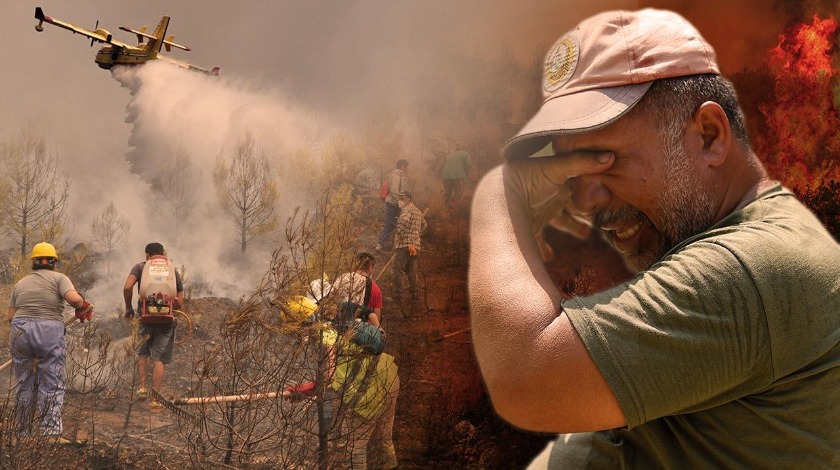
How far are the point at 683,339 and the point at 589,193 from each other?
0.30 metres

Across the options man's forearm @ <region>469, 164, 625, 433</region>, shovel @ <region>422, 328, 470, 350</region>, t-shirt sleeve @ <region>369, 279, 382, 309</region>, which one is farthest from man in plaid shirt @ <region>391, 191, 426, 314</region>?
man's forearm @ <region>469, 164, 625, 433</region>

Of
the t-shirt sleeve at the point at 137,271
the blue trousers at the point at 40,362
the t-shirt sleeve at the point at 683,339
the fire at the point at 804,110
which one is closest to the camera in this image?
the t-shirt sleeve at the point at 683,339

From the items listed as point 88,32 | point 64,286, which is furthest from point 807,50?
point 64,286

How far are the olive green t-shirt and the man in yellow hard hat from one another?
4.73 meters

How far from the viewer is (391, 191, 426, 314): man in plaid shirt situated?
18.8 feet

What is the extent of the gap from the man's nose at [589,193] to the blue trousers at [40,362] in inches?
179

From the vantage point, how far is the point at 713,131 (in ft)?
3.27

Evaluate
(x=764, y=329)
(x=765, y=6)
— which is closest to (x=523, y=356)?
(x=764, y=329)

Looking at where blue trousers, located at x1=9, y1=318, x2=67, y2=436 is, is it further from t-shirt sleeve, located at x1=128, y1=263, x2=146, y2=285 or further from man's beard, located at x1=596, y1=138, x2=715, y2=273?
man's beard, located at x1=596, y1=138, x2=715, y2=273

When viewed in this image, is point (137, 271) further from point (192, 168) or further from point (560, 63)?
point (560, 63)

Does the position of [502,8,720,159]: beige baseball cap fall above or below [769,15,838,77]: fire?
below

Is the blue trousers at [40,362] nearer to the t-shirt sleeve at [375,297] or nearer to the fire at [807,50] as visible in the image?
the t-shirt sleeve at [375,297]

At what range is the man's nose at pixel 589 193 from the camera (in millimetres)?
1050

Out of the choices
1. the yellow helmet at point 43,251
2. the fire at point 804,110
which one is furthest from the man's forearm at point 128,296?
the fire at point 804,110
